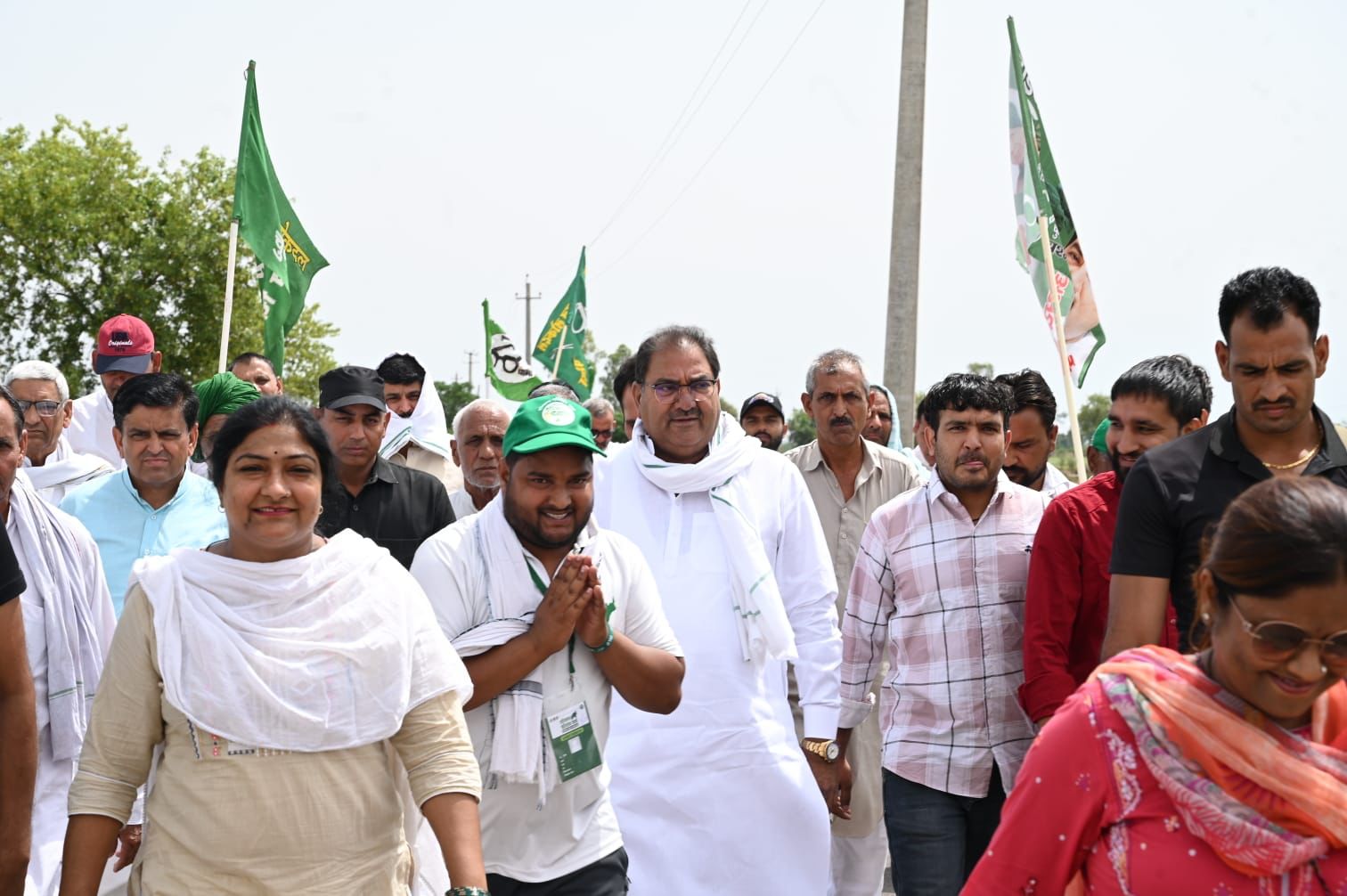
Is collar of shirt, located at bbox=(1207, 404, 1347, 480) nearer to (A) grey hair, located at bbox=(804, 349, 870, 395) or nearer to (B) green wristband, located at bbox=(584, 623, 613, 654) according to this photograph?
(B) green wristband, located at bbox=(584, 623, 613, 654)

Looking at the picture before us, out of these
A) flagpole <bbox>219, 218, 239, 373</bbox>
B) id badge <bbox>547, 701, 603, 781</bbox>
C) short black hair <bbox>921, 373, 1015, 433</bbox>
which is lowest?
id badge <bbox>547, 701, 603, 781</bbox>

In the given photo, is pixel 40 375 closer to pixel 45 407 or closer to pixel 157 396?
pixel 45 407

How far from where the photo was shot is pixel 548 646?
394cm

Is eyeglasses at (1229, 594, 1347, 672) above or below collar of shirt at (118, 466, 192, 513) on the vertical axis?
below

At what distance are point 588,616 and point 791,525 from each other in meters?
1.80

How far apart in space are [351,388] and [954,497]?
8.30ft

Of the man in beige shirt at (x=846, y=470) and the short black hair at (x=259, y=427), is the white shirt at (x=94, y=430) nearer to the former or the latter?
the man in beige shirt at (x=846, y=470)

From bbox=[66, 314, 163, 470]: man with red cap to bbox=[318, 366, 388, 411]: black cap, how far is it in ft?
7.47

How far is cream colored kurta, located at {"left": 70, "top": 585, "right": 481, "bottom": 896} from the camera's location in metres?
3.24

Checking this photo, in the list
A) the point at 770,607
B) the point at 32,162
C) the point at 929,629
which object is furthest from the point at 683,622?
the point at 32,162

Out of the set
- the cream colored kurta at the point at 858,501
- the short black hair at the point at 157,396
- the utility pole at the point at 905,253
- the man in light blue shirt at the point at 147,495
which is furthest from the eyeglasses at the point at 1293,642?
the utility pole at the point at 905,253

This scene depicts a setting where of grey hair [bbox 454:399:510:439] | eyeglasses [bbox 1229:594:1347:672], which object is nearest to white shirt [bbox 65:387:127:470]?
grey hair [bbox 454:399:510:439]

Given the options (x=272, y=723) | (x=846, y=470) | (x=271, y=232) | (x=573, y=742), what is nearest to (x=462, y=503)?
(x=846, y=470)

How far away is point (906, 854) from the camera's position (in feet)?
17.3
